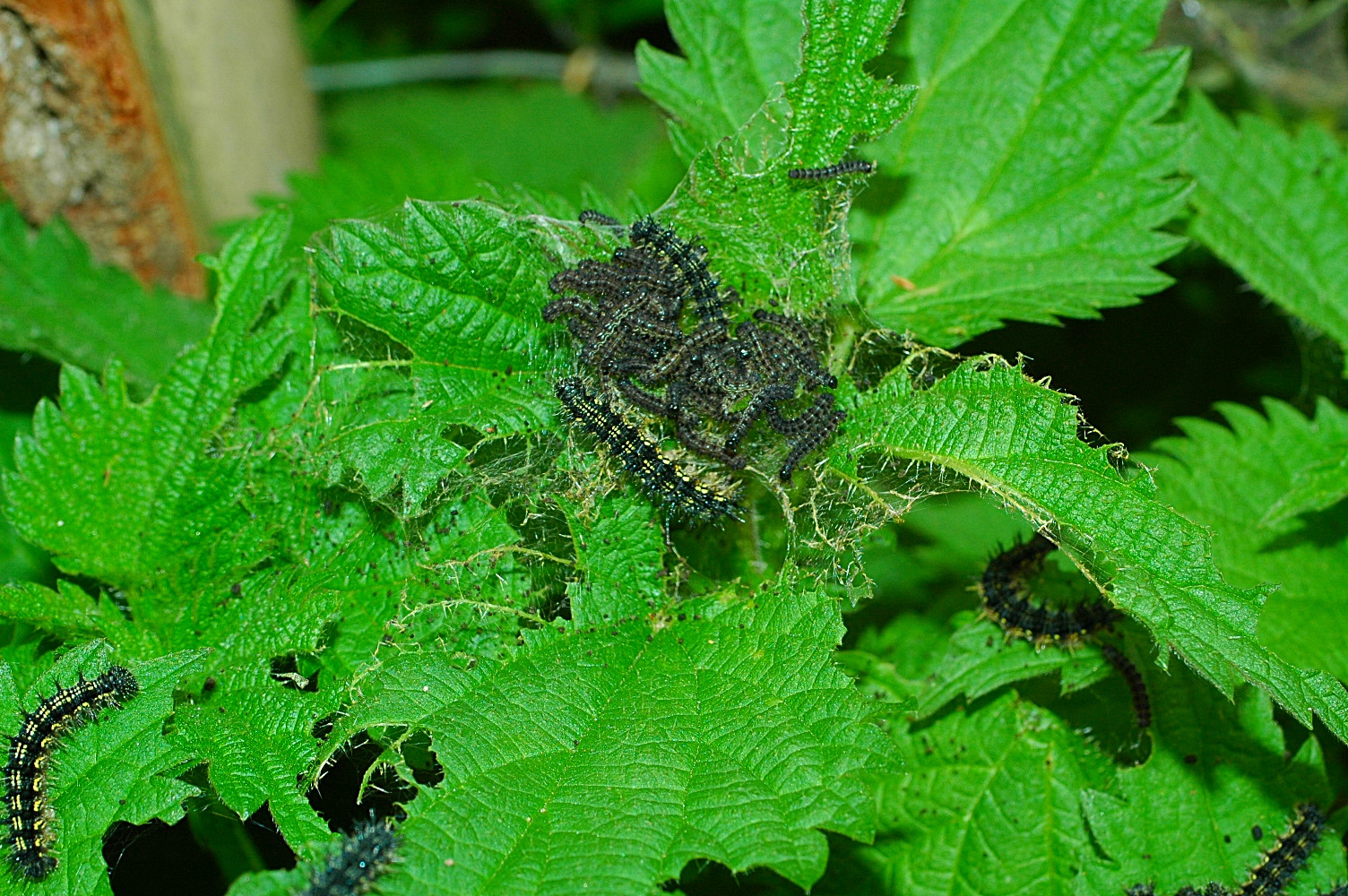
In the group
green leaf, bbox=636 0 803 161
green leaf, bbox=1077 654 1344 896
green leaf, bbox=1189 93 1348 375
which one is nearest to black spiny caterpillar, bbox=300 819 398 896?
green leaf, bbox=1077 654 1344 896

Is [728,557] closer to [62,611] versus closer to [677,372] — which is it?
[677,372]

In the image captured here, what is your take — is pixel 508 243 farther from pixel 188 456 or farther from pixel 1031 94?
pixel 1031 94

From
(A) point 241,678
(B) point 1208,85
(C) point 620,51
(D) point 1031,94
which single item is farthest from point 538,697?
(C) point 620,51

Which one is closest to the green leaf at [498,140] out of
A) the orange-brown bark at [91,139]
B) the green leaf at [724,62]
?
the orange-brown bark at [91,139]

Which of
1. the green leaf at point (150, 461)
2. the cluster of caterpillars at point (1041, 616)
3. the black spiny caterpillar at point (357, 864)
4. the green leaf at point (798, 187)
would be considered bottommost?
the cluster of caterpillars at point (1041, 616)

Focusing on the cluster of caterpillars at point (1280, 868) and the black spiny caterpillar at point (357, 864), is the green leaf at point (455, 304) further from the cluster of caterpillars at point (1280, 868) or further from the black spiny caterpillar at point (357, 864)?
the cluster of caterpillars at point (1280, 868)

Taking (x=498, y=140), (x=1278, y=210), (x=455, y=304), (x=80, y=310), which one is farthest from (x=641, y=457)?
(x=498, y=140)
